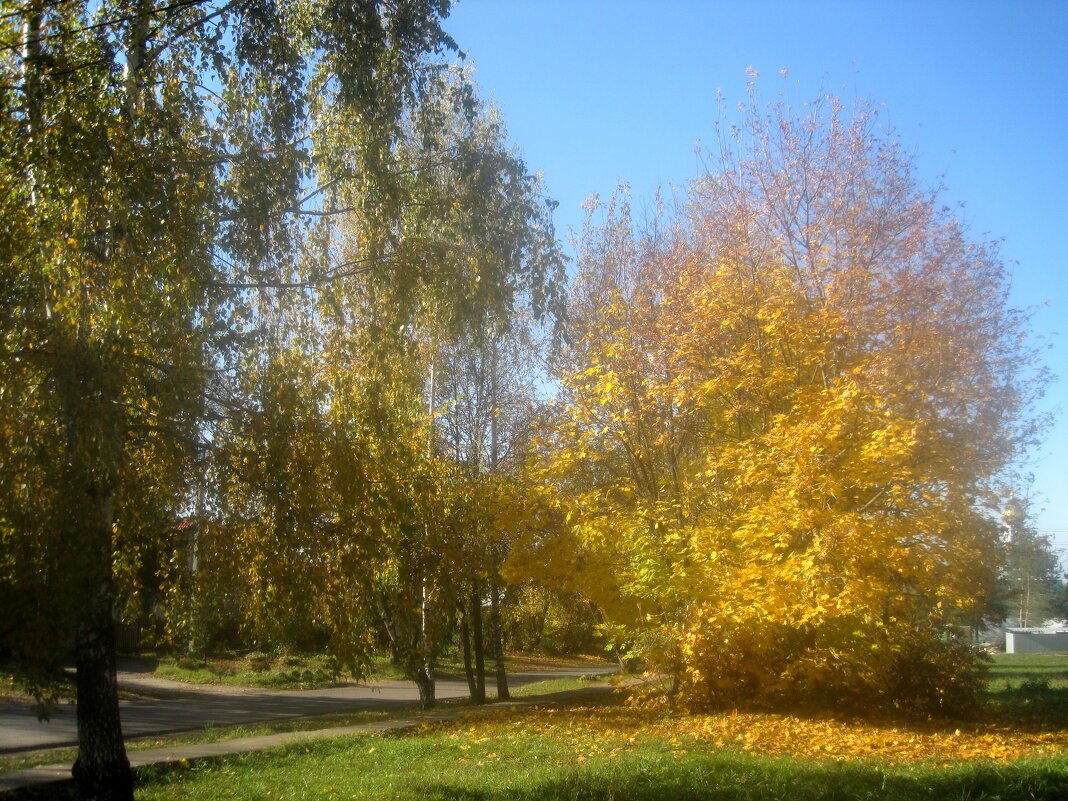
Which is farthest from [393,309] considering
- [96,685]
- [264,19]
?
[96,685]

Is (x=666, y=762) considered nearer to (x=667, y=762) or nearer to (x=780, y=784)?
(x=667, y=762)

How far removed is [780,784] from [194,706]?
14.7 m

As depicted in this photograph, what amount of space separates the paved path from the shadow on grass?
4.78 metres

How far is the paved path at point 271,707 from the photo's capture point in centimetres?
1082

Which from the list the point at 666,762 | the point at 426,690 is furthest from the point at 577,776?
the point at 426,690

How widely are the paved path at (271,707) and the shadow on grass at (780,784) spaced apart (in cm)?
478

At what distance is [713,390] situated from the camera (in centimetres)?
1402

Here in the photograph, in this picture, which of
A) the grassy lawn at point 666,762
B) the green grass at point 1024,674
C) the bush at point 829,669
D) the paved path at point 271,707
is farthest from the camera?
the green grass at point 1024,674

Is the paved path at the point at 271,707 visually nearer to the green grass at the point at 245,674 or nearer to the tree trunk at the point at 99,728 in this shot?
the green grass at the point at 245,674

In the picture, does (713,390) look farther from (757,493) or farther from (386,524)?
(386,524)

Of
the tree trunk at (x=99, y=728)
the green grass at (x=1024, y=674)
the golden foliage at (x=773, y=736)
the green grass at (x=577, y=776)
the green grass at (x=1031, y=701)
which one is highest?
the tree trunk at (x=99, y=728)

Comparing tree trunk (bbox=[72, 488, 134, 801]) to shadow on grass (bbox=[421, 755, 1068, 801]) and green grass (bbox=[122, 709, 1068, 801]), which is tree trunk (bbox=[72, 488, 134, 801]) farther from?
shadow on grass (bbox=[421, 755, 1068, 801])

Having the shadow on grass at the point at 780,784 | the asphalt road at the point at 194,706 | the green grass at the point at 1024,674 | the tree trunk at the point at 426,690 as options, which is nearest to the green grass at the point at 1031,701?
the green grass at the point at 1024,674

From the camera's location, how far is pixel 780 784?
8258 mm
